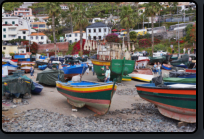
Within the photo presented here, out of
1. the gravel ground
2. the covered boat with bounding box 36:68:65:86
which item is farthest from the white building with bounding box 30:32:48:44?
the gravel ground

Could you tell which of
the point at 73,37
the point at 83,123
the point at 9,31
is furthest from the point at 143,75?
the point at 9,31

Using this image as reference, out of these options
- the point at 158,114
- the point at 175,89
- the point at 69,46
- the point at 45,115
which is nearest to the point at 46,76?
the point at 45,115

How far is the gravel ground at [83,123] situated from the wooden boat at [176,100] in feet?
1.33

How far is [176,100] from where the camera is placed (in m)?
9.76

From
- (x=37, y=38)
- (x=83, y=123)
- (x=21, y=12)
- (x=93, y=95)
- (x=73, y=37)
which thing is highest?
(x=21, y=12)

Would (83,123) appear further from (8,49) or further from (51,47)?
(51,47)

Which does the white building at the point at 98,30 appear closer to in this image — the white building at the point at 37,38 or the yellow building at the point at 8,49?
the white building at the point at 37,38

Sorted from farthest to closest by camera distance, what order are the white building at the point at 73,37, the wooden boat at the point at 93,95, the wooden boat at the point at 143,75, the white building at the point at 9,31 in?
the white building at the point at 73,37, the white building at the point at 9,31, the wooden boat at the point at 143,75, the wooden boat at the point at 93,95

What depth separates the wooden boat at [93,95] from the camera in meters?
10.1

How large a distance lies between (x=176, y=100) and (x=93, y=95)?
3.92m

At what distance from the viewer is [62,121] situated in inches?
384

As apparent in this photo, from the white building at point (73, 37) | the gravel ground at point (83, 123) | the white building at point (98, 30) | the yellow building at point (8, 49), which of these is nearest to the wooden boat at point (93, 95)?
the gravel ground at point (83, 123)

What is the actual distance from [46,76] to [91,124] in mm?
8992

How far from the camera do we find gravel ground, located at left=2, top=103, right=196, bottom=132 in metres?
8.90
